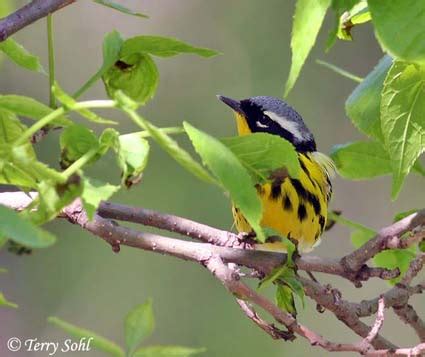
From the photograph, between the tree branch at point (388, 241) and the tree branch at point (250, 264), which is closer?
the tree branch at point (250, 264)

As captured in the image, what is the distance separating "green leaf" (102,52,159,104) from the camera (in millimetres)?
1305

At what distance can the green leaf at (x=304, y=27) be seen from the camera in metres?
1.01

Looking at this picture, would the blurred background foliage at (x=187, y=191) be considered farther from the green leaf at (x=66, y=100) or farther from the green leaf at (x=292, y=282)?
the green leaf at (x=66, y=100)

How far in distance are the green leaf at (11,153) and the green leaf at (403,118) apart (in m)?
0.44

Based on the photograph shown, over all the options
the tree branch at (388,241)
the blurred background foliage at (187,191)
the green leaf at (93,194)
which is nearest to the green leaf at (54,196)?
the green leaf at (93,194)

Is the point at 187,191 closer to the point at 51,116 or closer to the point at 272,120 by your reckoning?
the point at 272,120

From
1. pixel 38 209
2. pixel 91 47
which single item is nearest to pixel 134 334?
pixel 38 209

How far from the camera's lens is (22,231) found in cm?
88

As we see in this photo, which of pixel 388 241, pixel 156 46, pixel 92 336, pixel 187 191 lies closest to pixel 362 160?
pixel 388 241

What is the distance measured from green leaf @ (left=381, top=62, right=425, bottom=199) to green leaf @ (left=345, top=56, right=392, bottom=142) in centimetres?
16

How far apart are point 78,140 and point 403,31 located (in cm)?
37

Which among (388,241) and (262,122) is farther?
(262,122)

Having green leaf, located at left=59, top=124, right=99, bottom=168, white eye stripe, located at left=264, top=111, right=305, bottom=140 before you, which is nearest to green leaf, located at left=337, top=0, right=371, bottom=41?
green leaf, located at left=59, top=124, right=99, bottom=168

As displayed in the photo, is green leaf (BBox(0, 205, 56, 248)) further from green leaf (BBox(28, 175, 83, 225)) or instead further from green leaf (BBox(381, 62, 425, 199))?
green leaf (BBox(381, 62, 425, 199))
